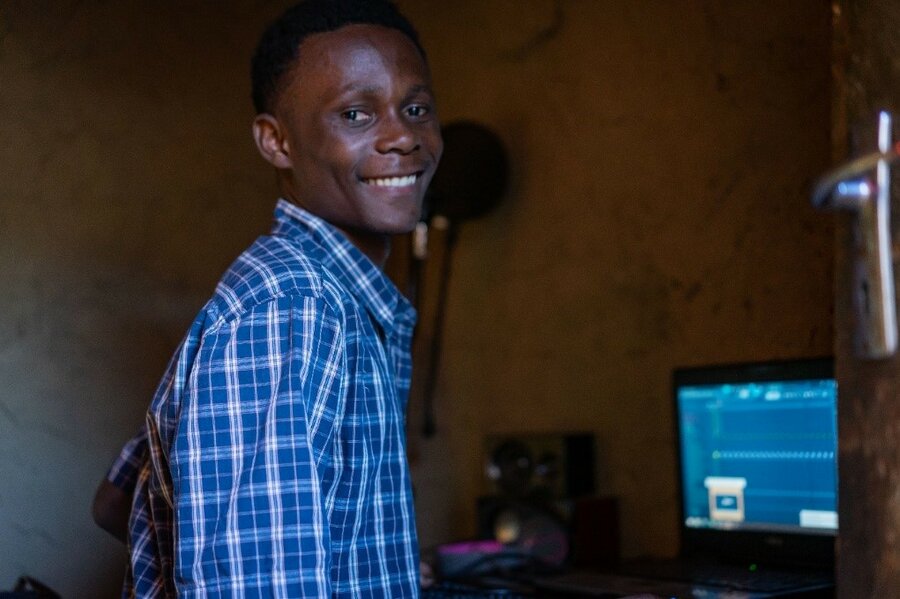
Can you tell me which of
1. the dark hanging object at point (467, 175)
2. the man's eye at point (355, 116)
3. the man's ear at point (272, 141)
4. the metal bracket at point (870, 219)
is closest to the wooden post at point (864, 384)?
the metal bracket at point (870, 219)

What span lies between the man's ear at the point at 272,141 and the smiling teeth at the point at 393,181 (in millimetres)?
132

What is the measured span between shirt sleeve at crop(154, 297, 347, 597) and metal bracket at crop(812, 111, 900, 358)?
0.66 meters

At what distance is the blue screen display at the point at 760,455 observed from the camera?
2064mm

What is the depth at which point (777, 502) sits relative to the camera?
2143 millimetres

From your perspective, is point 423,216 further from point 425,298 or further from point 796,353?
point 796,353

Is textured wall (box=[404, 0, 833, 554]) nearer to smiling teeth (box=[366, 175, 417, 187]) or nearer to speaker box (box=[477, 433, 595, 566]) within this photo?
speaker box (box=[477, 433, 595, 566])

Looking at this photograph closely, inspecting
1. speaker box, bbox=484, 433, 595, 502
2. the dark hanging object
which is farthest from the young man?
the dark hanging object

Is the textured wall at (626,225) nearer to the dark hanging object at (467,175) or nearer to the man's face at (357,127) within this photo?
the dark hanging object at (467,175)

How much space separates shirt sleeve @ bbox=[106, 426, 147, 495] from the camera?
6.00ft

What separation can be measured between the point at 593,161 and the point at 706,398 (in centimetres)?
74

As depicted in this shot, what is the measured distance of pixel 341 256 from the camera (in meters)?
1.63

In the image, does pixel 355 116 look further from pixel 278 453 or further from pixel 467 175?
pixel 467 175

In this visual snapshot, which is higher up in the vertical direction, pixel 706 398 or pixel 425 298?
pixel 425 298

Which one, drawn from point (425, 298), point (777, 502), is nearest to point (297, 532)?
point (777, 502)
